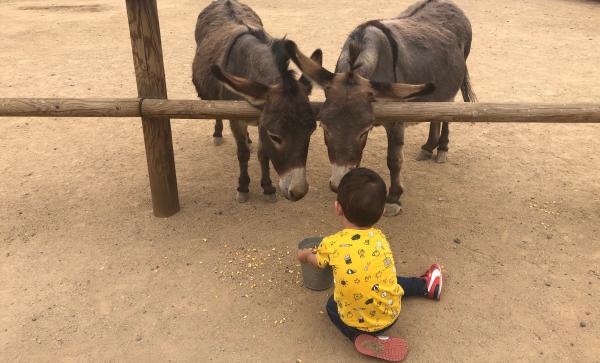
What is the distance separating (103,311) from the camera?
294 cm

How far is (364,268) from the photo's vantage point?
7.96 ft

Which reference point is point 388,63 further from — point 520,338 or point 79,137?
point 79,137

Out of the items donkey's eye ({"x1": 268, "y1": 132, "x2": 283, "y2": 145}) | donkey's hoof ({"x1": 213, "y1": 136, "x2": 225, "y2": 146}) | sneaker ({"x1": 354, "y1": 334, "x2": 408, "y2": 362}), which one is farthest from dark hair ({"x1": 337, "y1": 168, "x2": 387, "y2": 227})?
donkey's hoof ({"x1": 213, "y1": 136, "x2": 225, "y2": 146})

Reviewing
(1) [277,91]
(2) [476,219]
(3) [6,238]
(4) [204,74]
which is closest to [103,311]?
(3) [6,238]

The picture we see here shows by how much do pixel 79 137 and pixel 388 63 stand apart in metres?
3.62

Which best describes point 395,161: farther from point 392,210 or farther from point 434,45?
point 434,45

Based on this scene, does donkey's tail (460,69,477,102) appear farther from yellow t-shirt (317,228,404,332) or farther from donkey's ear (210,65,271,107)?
yellow t-shirt (317,228,404,332)

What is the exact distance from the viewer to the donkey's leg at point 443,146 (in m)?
4.72

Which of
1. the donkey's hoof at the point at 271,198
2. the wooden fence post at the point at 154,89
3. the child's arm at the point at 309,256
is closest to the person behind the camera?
the child's arm at the point at 309,256

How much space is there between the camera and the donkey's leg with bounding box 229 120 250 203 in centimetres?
400

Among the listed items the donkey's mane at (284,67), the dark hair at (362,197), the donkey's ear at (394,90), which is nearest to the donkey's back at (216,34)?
the donkey's mane at (284,67)

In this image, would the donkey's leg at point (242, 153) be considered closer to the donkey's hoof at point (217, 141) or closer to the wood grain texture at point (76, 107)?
the wood grain texture at point (76, 107)

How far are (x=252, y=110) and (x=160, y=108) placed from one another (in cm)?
68

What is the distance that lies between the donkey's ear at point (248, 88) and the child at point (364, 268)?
3.06 ft
